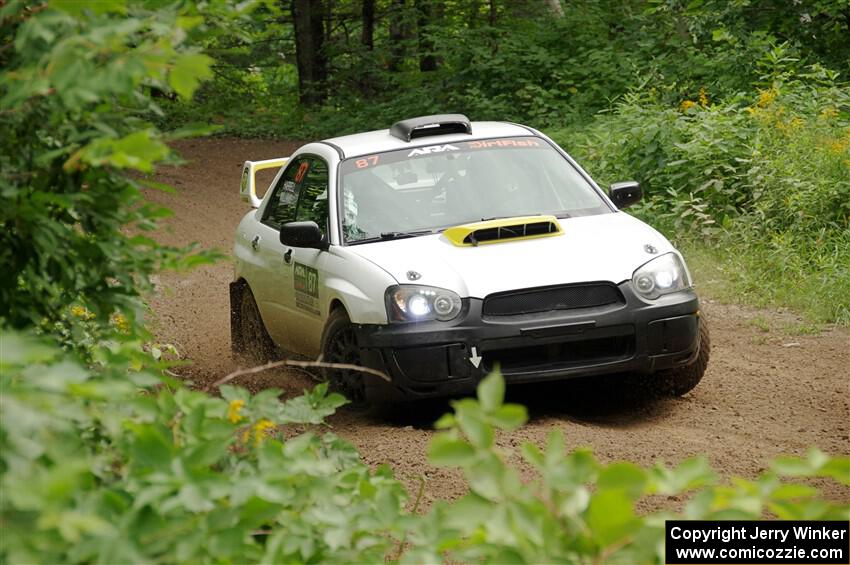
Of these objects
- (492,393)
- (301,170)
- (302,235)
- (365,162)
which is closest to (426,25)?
(301,170)

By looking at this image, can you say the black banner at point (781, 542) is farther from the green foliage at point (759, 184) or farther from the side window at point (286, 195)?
the green foliage at point (759, 184)

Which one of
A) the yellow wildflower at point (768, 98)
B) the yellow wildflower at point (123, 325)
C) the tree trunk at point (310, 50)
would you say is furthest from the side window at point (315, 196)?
the tree trunk at point (310, 50)

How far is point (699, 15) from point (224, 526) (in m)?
16.6

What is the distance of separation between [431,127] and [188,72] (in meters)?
6.02

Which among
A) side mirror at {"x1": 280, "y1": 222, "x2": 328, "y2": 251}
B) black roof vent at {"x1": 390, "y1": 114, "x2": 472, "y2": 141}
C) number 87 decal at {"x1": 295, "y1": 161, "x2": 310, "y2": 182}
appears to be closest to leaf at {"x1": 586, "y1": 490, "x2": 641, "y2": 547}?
side mirror at {"x1": 280, "y1": 222, "x2": 328, "y2": 251}

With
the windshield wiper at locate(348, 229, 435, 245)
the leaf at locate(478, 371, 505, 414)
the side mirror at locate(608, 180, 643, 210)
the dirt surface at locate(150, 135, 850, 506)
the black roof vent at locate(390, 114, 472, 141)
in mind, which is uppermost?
the black roof vent at locate(390, 114, 472, 141)

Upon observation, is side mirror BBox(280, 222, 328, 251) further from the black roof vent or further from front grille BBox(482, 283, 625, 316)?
front grille BBox(482, 283, 625, 316)

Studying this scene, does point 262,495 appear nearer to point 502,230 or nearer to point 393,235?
point 502,230

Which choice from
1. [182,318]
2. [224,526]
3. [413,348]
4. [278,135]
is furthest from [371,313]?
[278,135]

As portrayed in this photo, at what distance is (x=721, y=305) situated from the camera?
37.1 feet

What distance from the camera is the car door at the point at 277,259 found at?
8781 millimetres

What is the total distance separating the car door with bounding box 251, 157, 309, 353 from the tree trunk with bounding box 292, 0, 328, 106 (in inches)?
857

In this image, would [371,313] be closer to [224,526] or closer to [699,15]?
[224,526]

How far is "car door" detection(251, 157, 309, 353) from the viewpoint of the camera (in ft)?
28.8
